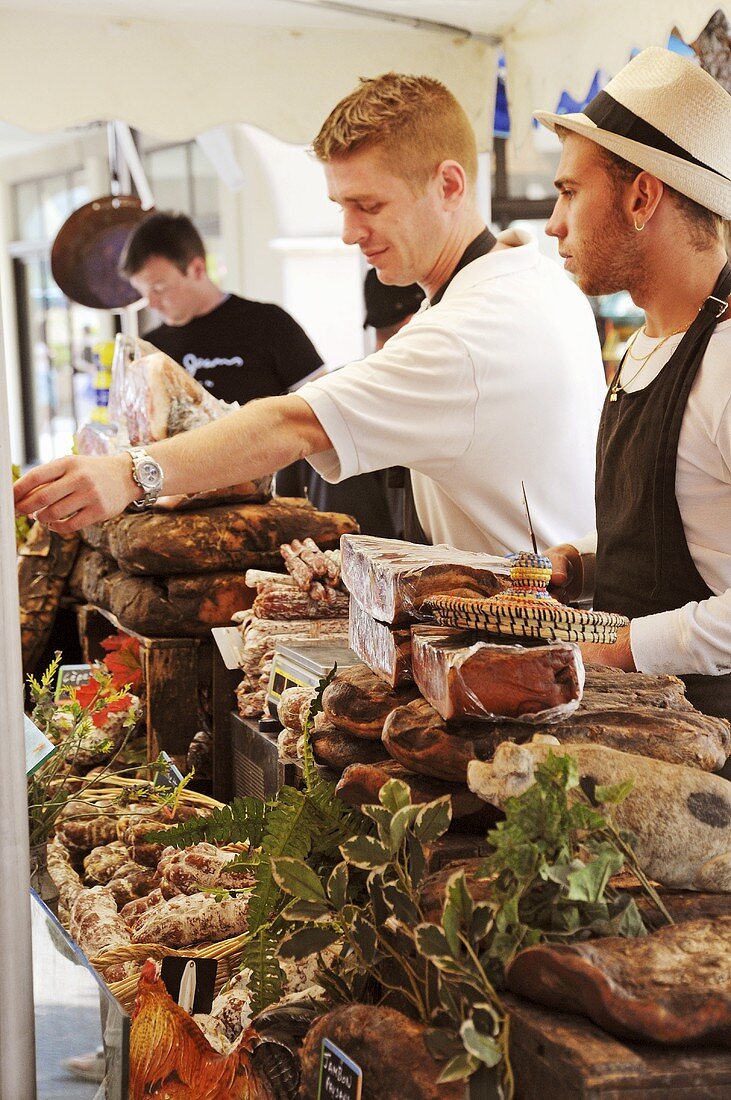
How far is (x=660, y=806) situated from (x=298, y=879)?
311mm

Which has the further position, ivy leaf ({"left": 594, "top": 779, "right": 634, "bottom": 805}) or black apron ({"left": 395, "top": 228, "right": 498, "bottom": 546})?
black apron ({"left": 395, "top": 228, "right": 498, "bottom": 546})

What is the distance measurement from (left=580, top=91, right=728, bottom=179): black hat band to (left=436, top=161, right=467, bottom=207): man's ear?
543mm

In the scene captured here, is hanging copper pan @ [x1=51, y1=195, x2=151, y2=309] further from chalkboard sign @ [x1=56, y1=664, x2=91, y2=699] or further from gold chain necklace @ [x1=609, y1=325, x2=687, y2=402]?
gold chain necklace @ [x1=609, y1=325, x2=687, y2=402]

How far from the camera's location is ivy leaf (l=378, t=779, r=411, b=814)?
100 cm

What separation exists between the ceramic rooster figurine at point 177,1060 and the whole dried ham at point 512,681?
37 centimetres

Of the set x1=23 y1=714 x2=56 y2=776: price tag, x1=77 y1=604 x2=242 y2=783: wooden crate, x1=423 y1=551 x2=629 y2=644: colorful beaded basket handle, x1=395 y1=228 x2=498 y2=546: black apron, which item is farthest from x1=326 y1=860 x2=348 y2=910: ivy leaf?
x1=77 y1=604 x2=242 y2=783: wooden crate

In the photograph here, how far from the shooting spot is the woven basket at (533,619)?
1.08 metres

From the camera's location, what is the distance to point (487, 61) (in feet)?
15.5

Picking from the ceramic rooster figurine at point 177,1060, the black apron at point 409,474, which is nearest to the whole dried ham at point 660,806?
the ceramic rooster figurine at point 177,1060

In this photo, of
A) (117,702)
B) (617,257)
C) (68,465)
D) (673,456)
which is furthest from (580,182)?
(117,702)

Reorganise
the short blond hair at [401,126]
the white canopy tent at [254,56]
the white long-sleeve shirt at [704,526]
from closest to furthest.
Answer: the white long-sleeve shirt at [704,526]
the short blond hair at [401,126]
the white canopy tent at [254,56]

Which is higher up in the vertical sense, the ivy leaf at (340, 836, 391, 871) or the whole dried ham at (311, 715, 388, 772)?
the ivy leaf at (340, 836, 391, 871)

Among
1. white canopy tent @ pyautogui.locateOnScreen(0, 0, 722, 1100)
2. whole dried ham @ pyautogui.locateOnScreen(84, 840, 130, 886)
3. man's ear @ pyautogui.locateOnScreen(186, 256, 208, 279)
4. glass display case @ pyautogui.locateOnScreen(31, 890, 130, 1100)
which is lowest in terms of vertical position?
whole dried ham @ pyautogui.locateOnScreen(84, 840, 130, 886)

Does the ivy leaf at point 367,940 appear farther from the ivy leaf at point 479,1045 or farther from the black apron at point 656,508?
the black apron at point 656,508
